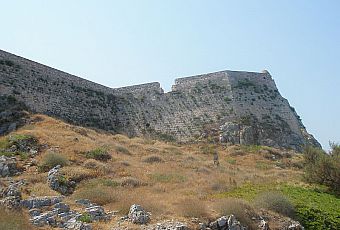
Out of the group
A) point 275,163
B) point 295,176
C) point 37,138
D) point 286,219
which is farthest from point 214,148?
point 286,219

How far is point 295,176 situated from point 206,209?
9012mm

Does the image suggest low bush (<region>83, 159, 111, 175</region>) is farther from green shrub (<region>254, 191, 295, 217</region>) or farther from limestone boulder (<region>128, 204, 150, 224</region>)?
green shrub (<region>254, 191, 295, 217</region>)

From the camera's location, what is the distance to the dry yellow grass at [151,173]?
471 inches

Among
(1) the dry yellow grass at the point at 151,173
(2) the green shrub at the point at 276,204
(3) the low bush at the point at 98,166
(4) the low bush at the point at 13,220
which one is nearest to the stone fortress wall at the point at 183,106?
(1) the dry yellow grass at the point at 151,173

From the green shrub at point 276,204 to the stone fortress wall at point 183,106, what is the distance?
15.4m

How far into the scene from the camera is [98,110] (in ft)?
93.5

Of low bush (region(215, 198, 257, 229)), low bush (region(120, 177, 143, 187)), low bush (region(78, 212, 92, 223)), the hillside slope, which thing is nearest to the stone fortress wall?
the hillside slope

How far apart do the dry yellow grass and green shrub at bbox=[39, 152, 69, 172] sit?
1.21ft

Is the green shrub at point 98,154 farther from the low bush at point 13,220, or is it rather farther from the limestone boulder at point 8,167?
the low bush at point 13,220

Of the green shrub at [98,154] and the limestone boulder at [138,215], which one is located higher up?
the green shrub at [98,154]

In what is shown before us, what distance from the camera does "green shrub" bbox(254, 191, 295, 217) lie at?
1277 cm

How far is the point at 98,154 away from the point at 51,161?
248 cm

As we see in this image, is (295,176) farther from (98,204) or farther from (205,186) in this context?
(98,204)

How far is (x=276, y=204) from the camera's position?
1278 centimetres
